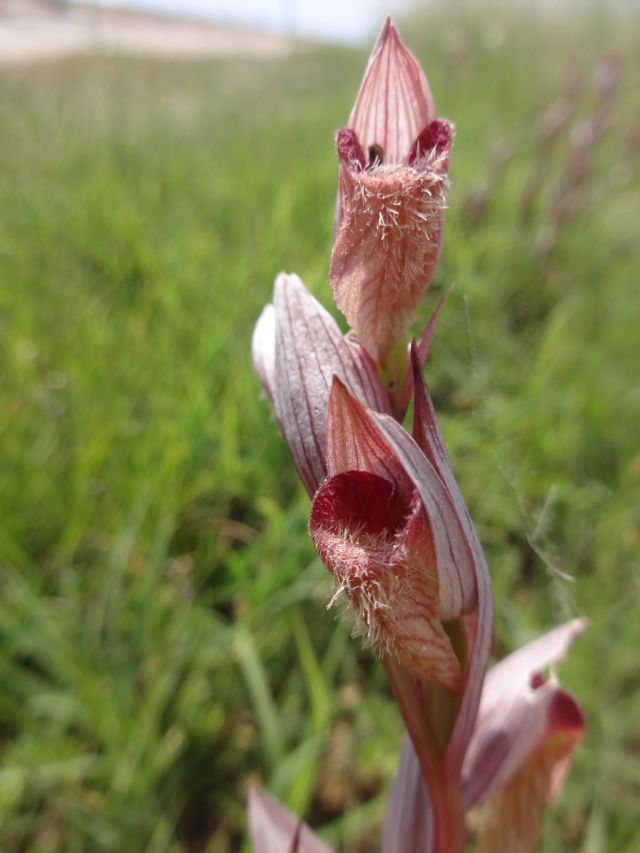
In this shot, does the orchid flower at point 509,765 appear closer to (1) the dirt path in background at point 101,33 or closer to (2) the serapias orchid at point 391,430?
(2) the serapias orchid at point 391,430

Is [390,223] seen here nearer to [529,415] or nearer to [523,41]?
[529,415]

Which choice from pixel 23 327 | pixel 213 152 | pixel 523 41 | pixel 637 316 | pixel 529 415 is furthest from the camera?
pixel 523 41

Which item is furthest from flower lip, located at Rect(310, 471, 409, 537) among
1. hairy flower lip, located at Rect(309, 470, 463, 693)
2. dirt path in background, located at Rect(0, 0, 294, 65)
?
dirt path in background, located at Rect(0, 0, 294, 65)

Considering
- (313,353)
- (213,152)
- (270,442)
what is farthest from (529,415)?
(213,152)

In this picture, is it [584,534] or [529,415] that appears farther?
[529,415]

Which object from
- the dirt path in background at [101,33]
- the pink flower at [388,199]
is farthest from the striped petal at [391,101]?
the dirt path in background at [101,33]

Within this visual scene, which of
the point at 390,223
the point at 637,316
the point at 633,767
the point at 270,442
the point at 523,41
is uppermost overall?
the point at 523,41

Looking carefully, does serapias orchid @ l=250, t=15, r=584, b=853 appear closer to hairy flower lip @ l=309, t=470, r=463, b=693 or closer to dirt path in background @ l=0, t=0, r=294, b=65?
hairy flower lip @ l=309, t=470, r=463, b=693

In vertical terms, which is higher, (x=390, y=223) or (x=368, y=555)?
(x=390, y=223)

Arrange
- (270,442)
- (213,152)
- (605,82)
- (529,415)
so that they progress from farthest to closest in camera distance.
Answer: (213,152), (605,82), (529,415), (270,442)
